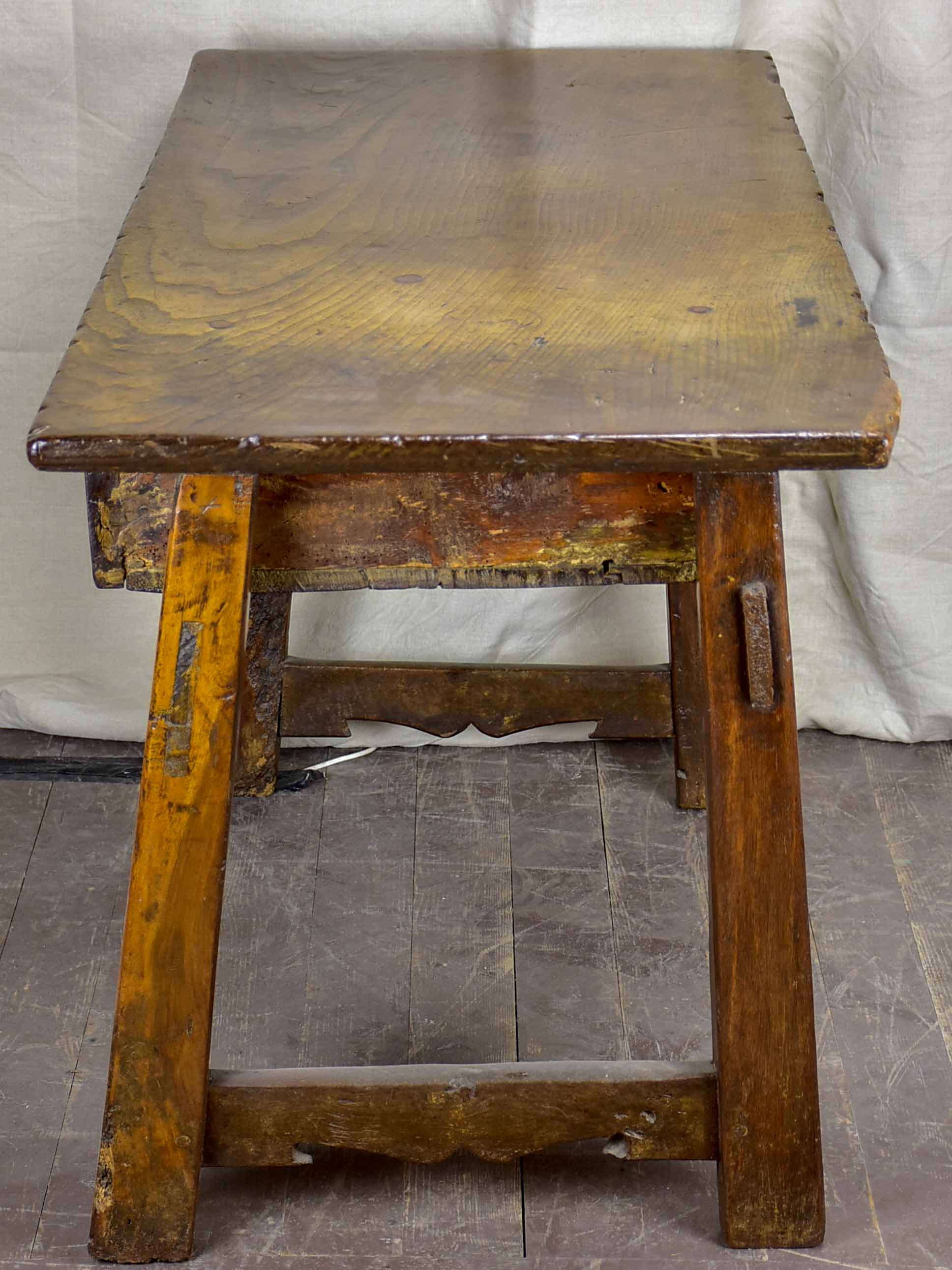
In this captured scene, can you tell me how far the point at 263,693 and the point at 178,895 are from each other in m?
0.53

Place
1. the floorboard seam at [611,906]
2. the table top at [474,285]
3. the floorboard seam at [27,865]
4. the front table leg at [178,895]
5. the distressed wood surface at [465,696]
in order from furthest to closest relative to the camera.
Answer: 1. the distressed wood surface at [465,696]
2. the floorboard seam at [27,865]
3. the floorboard seam at [611,906]
4. the front table leg at [178,895]
5. the table top at [474,285]

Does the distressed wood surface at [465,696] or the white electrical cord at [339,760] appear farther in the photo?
the white electrical cord at [339,760]

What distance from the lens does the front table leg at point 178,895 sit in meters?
0.96

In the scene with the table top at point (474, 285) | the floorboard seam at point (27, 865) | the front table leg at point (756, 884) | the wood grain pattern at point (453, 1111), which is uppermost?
the table top at point (474, 285)

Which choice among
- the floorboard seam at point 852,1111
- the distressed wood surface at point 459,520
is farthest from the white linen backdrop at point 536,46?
the distressed wood surface at point 459,520

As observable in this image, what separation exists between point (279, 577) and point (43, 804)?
0.65m

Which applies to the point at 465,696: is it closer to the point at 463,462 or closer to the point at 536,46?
the point at 536,46

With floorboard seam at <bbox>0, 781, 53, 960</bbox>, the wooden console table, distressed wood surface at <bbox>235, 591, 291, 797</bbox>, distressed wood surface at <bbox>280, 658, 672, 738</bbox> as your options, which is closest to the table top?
the wooden console table

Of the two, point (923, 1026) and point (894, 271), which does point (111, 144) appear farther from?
point (923, 1026)

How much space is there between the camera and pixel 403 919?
1446 millimetres

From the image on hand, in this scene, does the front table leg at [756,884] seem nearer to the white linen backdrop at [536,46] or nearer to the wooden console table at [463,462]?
the wooden console table at [463,462]

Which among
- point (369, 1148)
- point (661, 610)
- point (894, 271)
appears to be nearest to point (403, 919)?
point (369, 1148)

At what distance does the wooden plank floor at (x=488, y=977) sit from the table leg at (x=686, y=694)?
4 centimetres

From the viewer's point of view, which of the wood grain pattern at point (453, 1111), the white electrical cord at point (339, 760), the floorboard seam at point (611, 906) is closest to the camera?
the wood grain pattern at point (453, 1111)
